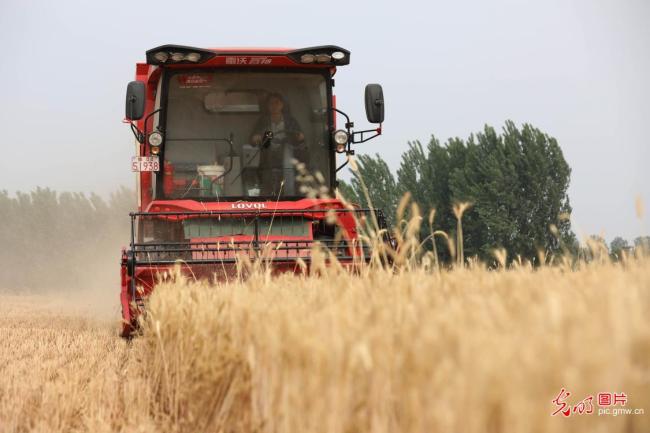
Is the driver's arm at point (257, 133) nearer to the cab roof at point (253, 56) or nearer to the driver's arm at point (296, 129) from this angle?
the driver's arm at point (296, 129)

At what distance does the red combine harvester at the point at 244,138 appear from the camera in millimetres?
8211

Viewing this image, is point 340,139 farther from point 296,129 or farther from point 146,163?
point 146,163

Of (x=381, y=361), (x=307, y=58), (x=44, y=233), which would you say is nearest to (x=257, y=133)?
(x=307, y=58)

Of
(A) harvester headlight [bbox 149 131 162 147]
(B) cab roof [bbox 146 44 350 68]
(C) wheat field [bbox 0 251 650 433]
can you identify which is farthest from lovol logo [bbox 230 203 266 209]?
(C) wheat field [bbox 0 251 650 433]

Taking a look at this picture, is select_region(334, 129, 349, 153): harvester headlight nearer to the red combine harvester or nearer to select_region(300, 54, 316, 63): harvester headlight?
the red combine harvester

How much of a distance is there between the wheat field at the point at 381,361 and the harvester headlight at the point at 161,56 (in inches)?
157

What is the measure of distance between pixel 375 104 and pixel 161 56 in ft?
6.18

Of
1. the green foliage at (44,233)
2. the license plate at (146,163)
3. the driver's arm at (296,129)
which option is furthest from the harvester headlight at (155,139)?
the green foliage at (44,233)

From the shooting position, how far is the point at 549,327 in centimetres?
185

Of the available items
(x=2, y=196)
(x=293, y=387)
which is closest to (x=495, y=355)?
(x=293, y=387)

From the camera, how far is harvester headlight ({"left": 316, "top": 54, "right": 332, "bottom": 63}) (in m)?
8.49

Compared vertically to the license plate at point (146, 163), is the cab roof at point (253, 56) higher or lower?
higher

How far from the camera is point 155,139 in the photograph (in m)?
8.36

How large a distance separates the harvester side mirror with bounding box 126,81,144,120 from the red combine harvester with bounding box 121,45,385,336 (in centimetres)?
58
